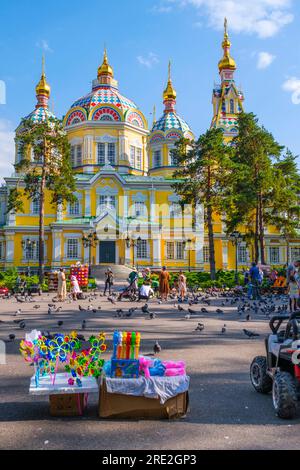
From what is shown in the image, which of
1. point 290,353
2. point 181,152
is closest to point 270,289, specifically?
point 181,152

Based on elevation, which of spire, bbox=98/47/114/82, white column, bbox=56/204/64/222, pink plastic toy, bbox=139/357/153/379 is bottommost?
pink plastic toy, bbox=139/357/153/379

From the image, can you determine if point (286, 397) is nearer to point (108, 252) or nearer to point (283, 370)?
point (283, 370)

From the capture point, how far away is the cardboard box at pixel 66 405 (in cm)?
506

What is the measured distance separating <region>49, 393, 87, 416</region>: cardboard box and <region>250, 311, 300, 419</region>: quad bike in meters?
2.23

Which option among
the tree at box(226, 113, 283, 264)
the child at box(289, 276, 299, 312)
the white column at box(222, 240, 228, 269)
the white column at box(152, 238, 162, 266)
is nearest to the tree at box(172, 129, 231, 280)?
the tree at box(226, 113, 283, 264)

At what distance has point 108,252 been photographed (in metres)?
42.5

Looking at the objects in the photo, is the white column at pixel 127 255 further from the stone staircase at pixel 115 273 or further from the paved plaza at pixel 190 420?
the paved plaza at pixel 190 420

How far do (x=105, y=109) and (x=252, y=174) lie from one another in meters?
20.4

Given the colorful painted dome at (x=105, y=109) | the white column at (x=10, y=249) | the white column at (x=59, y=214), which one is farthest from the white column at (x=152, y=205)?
the white column at (x=10, y=249)

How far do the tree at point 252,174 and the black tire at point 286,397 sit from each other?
25606 millimetres

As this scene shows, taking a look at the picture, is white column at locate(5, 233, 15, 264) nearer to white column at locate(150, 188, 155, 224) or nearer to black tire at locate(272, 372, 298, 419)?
white column at locate(150, 188, 155, 224)

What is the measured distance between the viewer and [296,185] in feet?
133

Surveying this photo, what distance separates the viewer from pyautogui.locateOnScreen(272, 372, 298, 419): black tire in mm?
4812

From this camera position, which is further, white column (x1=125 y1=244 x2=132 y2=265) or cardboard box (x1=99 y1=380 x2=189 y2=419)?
white column (x1=125 y1=244 x2=132 y2=265)
